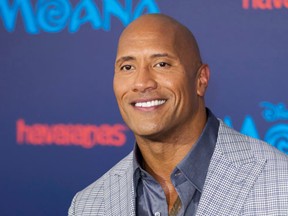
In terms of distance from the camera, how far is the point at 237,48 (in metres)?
2.44

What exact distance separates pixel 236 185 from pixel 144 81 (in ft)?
0.99

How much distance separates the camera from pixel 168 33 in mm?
1434

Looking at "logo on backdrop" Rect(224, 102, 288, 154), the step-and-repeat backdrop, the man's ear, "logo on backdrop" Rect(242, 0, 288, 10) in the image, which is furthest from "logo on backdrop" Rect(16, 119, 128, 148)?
the man's ear

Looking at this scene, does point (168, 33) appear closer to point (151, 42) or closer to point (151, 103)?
point (151, 42)

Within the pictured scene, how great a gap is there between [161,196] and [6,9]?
59.1 inches

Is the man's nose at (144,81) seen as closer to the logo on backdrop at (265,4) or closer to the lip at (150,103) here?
the lip at (150,103)

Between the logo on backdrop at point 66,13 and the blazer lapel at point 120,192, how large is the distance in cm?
107

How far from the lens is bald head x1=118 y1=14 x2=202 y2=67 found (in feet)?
4.70

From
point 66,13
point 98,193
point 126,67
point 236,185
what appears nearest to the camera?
point 236,185

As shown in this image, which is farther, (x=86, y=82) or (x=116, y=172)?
(x=86, y=82)

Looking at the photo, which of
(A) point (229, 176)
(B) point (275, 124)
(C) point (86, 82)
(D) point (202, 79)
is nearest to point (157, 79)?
(D) point (202, 79)

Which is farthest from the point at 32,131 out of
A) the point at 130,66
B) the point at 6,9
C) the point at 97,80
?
the point at 130,66

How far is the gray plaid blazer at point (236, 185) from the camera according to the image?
129 cm

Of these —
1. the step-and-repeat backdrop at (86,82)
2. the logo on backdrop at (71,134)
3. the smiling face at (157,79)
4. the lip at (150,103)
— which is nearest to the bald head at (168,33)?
the smiling face at (157,79)
